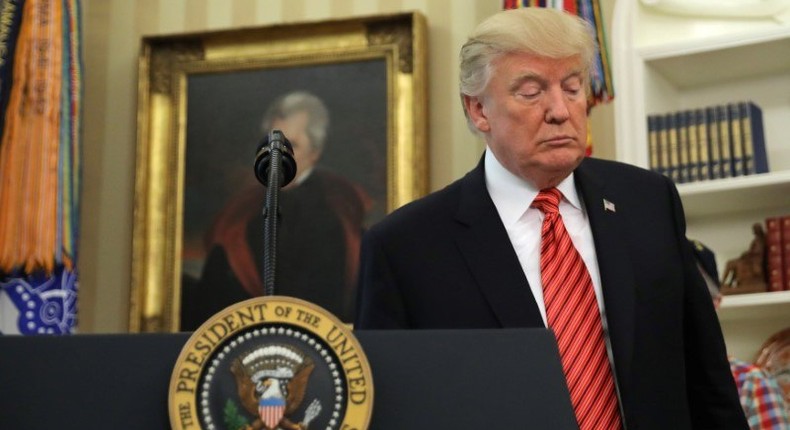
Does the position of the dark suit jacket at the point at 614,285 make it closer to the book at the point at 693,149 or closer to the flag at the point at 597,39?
the flag at the point at 597,39

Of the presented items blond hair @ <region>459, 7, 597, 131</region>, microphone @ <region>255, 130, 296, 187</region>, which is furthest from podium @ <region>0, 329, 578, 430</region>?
blond hair @ <region>459, 7, 597, 131</region>

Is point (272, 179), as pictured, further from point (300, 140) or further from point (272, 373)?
point (300, 140)

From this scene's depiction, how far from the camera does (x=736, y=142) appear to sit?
14.2 feet

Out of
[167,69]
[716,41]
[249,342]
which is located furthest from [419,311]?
[167,69]

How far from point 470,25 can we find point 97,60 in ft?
5.62

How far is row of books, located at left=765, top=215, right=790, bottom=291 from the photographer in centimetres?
424

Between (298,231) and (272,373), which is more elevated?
(298,231)

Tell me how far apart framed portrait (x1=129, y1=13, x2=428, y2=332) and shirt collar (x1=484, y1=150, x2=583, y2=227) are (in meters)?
2.69

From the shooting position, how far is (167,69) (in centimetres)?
525

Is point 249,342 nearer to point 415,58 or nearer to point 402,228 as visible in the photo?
point 402,228

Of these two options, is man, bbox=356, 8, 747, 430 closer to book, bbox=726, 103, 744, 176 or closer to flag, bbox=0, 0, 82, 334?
book, bbox=726, 103, 744, 176

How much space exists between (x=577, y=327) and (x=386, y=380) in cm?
68

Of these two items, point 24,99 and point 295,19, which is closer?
point 24,99

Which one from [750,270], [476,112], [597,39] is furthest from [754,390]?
[476,112]
